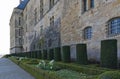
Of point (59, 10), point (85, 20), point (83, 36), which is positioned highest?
point (59, 10)

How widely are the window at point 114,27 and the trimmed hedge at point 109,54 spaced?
217 cm

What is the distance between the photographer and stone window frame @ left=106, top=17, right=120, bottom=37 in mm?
13438

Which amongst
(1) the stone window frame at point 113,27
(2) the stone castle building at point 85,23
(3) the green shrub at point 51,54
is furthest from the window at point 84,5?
(3) the green shrub at point 51,54

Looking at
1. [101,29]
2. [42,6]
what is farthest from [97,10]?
[42,6]

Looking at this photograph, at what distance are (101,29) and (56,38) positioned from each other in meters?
11.1

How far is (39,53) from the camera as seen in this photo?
30.0 meters

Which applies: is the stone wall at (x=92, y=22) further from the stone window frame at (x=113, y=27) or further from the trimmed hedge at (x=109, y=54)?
the trimmed hedge at (x=109, y=54)

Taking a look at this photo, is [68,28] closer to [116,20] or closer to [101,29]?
[101,29]

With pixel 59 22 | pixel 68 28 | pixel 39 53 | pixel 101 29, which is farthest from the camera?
pixel 39 53

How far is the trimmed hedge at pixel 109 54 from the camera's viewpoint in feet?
36.0

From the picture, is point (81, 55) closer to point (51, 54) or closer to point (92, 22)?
point (92, 22)

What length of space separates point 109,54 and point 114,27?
3161mm

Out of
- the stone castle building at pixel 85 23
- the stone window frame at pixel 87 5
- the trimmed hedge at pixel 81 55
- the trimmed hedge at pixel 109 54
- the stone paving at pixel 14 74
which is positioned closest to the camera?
the trimmed hedge at pixel 109 54

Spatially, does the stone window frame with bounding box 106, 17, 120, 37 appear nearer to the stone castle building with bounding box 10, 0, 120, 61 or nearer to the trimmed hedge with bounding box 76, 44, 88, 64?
the stone castle building with bounding box 10, 0, 120, 61
